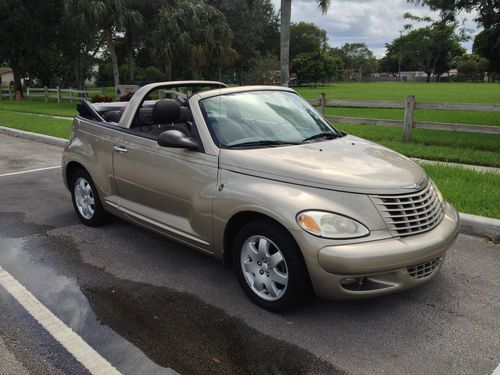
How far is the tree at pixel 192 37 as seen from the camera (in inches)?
1182

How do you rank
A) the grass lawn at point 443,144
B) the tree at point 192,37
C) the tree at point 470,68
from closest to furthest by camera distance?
the grass lawn at point 443,144 → the tree at point 192,37 → the tree at point 470,68

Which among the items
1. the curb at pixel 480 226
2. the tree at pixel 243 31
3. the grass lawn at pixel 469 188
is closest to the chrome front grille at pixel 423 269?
the curb at pixel 480 226

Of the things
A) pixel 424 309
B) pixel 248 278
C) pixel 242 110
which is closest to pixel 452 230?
pixel 424 309

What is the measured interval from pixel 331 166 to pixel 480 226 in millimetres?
2531

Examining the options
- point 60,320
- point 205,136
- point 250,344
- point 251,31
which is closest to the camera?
point 250,344

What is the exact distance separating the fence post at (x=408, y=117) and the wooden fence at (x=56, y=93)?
19.4m

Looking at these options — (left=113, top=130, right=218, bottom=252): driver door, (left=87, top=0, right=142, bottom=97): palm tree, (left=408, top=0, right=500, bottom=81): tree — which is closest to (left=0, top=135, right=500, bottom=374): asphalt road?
(left=113, top=130, right=218, bottom=252): driver door

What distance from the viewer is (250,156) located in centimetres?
377

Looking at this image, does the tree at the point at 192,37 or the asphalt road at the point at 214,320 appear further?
the tree at the point at 192,37

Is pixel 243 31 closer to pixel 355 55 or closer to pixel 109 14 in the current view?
pixel 109 14

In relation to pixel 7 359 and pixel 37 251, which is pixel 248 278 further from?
pixel 37 251

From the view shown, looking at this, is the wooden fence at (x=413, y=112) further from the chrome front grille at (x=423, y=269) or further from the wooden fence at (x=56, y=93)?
the wooden fence at (x=56, y=93)

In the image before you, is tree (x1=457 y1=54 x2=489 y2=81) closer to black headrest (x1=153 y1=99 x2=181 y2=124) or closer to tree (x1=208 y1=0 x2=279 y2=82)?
tree (x1=208 y1=0 x2=279 y2=82)

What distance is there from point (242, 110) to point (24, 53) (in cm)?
4170
